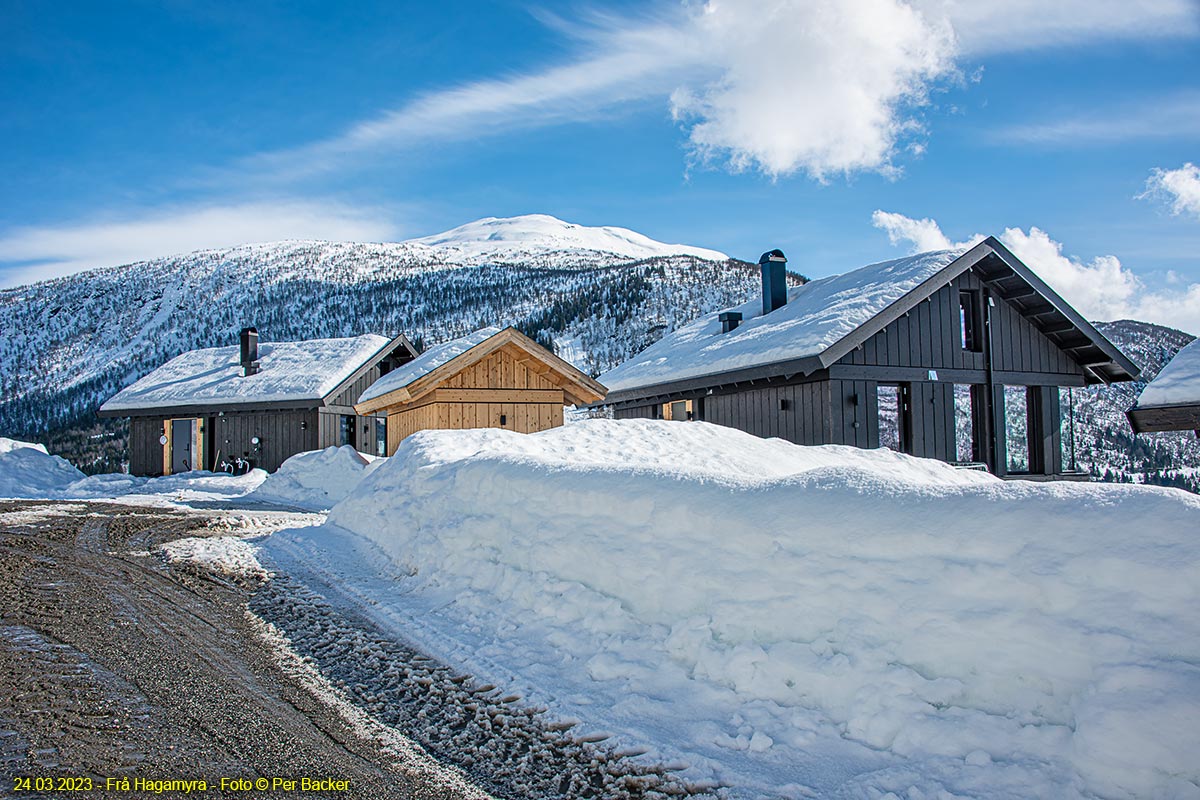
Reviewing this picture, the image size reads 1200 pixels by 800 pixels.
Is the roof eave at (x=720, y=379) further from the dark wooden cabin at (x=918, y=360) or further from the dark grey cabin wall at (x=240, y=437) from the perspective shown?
the dark grey cabin wall at (x=240, y=437)

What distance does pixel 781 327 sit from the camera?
17297 mm

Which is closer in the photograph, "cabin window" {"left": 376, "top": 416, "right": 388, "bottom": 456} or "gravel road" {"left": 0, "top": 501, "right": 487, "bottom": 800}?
"gravel road" {"left": 0, "top": 501, "right": 487, "bottom": 800}

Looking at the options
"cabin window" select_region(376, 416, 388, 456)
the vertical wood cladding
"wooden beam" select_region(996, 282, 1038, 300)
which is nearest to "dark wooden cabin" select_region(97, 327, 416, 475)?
"cabin window" select_region(376, 416, 388, 456)

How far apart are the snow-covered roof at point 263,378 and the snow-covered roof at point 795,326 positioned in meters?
10.6

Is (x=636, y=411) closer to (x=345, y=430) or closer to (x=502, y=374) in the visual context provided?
(x=502, y=374)

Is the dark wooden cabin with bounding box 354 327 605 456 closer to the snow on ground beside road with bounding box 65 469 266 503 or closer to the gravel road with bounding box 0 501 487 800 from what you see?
the snow on ground beside road with bounding box 65 469 266 503

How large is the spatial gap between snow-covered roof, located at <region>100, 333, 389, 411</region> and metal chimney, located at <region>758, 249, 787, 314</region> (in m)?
14.8

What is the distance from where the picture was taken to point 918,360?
16297 millimetres

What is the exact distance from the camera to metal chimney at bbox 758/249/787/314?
20.2 m

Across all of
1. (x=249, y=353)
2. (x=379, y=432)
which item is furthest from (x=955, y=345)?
(x=379, y=432)

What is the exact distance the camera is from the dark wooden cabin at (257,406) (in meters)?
27.0

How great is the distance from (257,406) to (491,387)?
1316 centimetres

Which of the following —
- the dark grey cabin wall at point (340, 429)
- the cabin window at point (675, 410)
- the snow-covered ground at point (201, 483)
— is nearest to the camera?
the snow-covered ground at point (201, 483)

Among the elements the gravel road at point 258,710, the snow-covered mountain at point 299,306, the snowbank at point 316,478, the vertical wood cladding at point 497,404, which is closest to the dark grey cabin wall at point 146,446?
the snowbank at point 316,478
